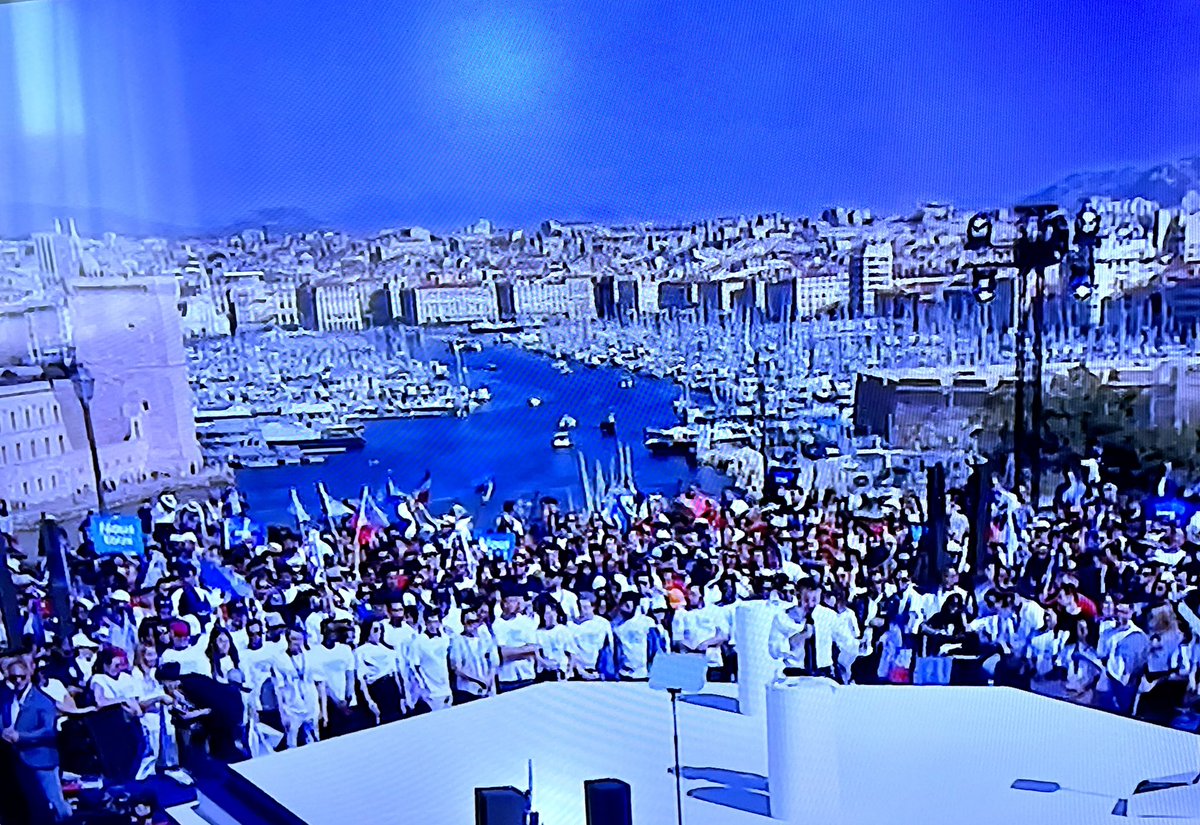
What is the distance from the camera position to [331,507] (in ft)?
7.74

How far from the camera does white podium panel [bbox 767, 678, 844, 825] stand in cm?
221

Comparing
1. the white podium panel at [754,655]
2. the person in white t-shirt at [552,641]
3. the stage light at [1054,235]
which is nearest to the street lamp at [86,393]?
the person in white t-shirt at [552,641]

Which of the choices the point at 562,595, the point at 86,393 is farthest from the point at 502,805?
the point at 86,393

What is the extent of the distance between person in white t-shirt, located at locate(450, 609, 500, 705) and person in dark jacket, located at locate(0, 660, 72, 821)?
3.00ft

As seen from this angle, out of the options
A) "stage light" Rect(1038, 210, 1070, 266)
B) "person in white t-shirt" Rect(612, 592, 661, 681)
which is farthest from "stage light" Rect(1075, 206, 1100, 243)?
"person in white t-shirt" Rect(612, 592, 661, 681)

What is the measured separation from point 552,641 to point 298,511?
0.58m

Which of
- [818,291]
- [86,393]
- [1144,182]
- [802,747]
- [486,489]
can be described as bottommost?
[802,747]

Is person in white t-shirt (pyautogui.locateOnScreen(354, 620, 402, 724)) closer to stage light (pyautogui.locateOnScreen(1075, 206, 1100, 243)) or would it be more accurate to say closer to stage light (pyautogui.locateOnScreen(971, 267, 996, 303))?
stage light (pyautogui.locateOnScreen(971, 267, 996, 303))

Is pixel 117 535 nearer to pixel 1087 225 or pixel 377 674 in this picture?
pixel 377 674

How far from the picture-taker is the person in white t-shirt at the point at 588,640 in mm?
2311

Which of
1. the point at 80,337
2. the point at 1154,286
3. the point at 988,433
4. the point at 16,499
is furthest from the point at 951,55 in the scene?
the point at 16,499

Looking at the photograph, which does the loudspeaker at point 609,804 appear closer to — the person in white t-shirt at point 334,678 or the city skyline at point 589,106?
the person in white t-shirt at point 334,678

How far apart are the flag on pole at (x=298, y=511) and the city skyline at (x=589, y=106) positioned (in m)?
0.56

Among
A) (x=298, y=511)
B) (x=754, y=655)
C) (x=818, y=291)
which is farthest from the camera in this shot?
(x=298, y=511)
